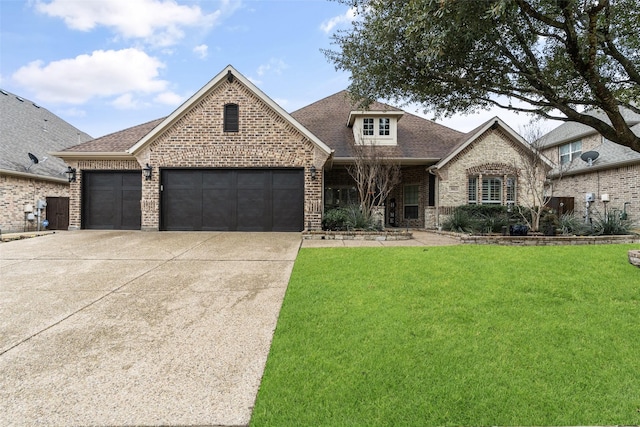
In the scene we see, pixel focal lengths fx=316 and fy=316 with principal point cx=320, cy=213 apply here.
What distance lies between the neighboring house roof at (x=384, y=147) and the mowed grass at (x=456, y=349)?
9.73 metres

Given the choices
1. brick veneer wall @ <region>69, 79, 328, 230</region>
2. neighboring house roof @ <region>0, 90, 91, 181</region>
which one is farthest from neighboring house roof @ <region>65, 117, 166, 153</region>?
brick veneer wall @ <region>69, 79, 328, 230</region>

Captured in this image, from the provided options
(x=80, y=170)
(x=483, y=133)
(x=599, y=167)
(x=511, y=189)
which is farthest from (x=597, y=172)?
(x=80, y=170)

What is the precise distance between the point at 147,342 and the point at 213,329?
2.37ft

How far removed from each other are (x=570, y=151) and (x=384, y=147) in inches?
610

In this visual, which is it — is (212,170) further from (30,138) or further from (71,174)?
(30,138)

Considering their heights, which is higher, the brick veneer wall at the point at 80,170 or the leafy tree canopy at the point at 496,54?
the leafy tree canopy at the point at 496,54

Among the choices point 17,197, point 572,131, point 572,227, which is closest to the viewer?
point 572,227

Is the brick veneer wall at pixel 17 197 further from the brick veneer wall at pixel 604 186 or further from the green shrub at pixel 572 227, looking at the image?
the brick veneer wall at pixel 604 186

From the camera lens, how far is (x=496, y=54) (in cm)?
679

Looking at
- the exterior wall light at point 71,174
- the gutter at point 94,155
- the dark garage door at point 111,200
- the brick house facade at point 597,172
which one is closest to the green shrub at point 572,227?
the brick house facade at point 597,172

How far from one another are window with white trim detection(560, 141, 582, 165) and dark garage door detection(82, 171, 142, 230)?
25941 mm

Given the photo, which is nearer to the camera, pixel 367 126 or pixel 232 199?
pixel 232 199

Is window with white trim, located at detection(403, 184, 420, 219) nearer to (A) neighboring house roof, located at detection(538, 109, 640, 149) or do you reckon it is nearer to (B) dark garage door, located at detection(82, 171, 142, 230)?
(A) neighboring house roof, located at detection(538, 109, 640, 149)

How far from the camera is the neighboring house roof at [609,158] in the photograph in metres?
15.6
